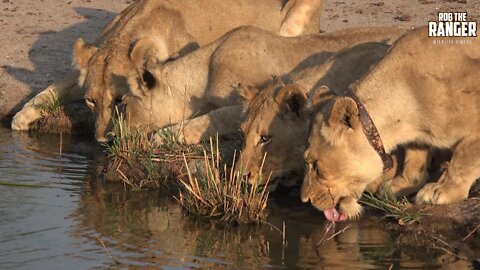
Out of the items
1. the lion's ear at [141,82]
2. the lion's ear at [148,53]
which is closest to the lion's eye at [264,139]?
the lion's ear at [141,82]

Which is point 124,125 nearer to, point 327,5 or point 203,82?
point 203,82

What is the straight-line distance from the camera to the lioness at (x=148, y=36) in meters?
11.7

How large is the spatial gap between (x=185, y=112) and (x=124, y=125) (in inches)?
26.9

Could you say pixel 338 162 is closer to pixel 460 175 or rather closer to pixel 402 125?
pixel 402 125

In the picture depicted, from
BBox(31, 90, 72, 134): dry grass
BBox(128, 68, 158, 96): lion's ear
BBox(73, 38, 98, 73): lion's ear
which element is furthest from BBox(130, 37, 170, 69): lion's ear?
BBox(31, 90, 72, 134): dry grass

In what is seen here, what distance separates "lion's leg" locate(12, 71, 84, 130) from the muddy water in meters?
2.21

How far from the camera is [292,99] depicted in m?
9.32

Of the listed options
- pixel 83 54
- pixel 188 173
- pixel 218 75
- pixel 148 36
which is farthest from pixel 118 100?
pixel 188 173

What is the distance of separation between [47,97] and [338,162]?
5.27 m

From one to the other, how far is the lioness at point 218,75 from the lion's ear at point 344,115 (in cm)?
217

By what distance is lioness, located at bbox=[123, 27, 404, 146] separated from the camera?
10.7 meters

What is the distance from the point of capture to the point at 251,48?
10.9m

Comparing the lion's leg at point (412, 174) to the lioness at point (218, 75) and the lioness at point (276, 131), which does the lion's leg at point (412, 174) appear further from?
the lioness at point (218, 75)

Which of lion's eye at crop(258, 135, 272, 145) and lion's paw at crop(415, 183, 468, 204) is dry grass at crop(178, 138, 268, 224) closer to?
lion's eye at crop(258, 135, 272, 145)
